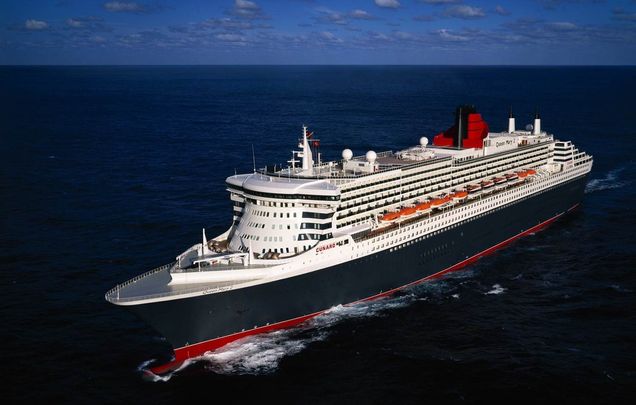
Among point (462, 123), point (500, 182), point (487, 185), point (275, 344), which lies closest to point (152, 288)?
point (275, 344)

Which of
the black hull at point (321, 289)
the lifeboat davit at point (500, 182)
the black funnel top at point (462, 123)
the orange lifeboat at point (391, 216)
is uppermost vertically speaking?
the black funnel top at point (462, 123)

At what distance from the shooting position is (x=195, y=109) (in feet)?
546

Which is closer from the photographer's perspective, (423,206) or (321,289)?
(321,289)

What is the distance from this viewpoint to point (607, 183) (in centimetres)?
7944

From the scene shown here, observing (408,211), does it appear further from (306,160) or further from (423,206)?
(306,160)

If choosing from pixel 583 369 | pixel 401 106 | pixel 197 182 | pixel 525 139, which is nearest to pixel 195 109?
pixel 401 106

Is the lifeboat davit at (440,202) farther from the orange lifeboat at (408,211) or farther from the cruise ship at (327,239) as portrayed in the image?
the orange lifeboat at (408,211)

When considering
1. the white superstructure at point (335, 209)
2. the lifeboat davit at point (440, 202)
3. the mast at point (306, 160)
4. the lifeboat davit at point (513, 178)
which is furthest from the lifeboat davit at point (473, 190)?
the mast at point (306, 160)

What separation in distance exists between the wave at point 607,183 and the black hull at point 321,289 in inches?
1000

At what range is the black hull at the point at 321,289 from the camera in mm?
36469

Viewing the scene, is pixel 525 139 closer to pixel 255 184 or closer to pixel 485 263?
pixel 485 263

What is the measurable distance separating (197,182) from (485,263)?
42.0 m

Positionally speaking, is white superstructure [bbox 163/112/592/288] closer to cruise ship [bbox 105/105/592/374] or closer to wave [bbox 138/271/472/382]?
cruise ship [bbox 105/105/592/374]

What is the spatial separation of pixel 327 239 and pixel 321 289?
365 cm
